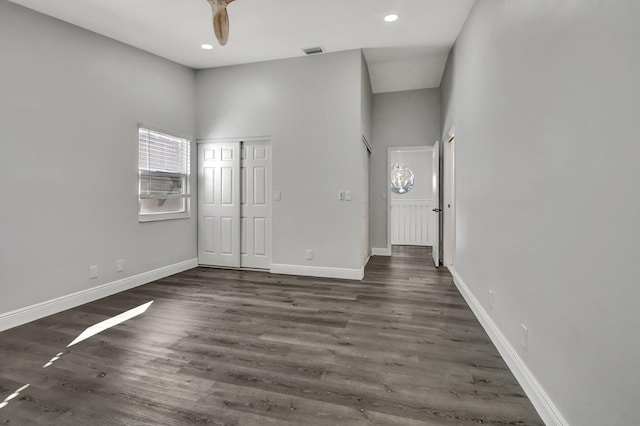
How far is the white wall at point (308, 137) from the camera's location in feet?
14.0

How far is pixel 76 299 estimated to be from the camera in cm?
334

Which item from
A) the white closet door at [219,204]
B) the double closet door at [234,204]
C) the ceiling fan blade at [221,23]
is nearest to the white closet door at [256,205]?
the double closet door at [234,204]

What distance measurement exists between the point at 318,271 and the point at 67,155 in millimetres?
3233

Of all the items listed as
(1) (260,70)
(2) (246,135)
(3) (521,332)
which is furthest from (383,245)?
(3) (521,332)

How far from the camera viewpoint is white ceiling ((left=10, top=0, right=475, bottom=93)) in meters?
3.11

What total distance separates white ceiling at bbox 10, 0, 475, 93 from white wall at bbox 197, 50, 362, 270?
0.27 m

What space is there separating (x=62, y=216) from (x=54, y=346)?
1.42 m

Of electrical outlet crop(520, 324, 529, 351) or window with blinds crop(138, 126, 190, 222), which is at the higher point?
window with blinds crop(138, 126, 190, 222)

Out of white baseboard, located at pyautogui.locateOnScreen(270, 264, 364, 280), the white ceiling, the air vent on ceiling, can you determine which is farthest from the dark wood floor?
the air vent on ceiling

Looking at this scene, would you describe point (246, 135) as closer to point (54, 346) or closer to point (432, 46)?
point (432, 46)

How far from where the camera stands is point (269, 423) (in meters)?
1.57

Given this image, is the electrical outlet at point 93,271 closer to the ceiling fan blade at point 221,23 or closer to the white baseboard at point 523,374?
the ceiling fan blade at point 221,23

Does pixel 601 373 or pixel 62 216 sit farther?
pixel 62 216

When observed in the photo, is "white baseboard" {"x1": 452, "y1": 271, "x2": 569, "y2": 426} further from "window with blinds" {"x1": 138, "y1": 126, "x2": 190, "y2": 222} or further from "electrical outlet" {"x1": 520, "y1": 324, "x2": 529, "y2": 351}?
"window with blinds" {"x1": 138, "y1": 126, "x2": 190, "y2": 222}
